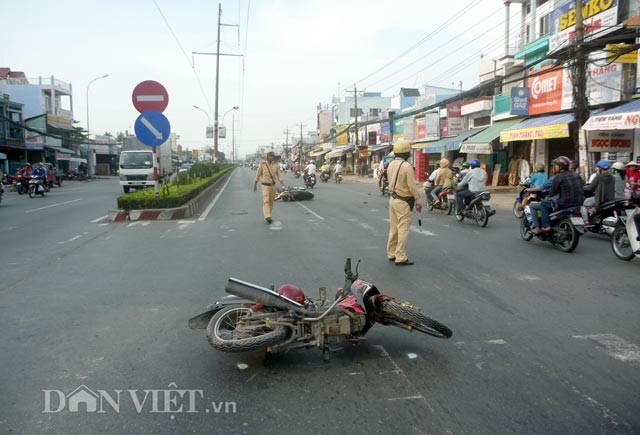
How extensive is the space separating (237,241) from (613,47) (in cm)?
1410

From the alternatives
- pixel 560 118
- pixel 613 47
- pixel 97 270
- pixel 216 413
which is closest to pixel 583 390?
pixel 216 413

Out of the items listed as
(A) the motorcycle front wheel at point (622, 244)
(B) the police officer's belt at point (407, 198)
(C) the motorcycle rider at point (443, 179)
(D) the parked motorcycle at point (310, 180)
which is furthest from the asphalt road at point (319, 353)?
(D) the parked motorcycle at point (310, 180)

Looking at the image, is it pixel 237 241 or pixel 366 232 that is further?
pixel 366 232

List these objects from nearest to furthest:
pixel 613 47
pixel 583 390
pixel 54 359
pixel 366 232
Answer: pixel 583 390 → pixel 54 359 → pixel 366 232 → pixel 613 47

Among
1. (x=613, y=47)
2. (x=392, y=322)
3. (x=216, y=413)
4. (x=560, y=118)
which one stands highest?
(x=613, y=47)

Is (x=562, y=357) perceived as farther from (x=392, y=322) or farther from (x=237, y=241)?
(x=237, y=241)

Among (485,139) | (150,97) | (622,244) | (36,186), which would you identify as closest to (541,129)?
(485,139)

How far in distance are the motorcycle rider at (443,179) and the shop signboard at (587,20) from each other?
18.0 feet

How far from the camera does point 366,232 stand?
1059 cm

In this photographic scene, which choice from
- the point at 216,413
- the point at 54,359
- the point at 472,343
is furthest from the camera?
the point at 472,343

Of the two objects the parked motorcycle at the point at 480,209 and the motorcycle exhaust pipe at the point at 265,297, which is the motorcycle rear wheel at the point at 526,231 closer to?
the parked motorcycle at the point at 480,209

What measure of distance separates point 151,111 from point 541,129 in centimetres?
1450

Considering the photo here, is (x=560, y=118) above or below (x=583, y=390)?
above

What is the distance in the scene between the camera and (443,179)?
14.6m
